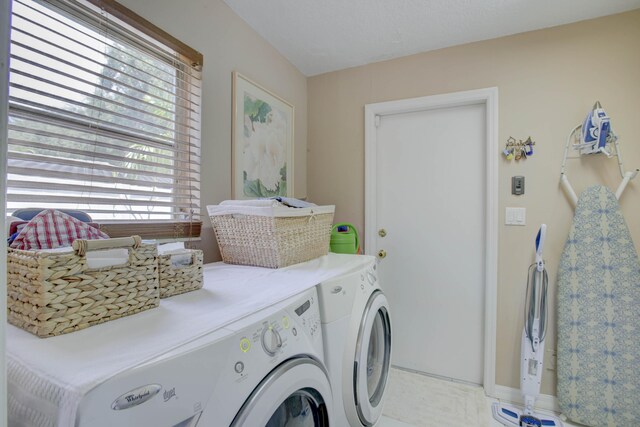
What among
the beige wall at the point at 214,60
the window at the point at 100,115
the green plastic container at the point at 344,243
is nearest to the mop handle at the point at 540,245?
the green plastic container at the point at 344,243

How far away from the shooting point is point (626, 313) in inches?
65.2

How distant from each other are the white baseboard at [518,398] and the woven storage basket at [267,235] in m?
1.62

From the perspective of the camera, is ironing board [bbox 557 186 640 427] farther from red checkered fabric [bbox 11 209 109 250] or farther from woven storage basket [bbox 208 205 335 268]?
red checkered fabric [bbox 11 209 109 250]

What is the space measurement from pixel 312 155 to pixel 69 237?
1.98 meters

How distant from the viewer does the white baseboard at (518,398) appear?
1856 mm

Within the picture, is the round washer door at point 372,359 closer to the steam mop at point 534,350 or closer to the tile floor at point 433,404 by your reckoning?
the tile floor at point 433,404

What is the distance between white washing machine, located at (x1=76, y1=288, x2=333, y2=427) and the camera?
0.43m

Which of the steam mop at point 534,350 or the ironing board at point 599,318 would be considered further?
the steam mop at point 534,350

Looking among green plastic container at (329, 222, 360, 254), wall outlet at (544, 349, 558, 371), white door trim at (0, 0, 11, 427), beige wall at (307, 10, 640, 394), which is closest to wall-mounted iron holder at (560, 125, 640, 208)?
beige wall at (307, 10, 640, 394)

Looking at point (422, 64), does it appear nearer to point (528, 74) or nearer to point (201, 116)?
point (528, 74)

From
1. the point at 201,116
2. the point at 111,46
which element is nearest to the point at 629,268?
the point at 201,116

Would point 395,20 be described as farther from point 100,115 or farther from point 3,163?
point 3,163

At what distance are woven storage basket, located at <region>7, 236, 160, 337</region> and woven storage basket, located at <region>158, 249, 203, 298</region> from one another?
13 cm

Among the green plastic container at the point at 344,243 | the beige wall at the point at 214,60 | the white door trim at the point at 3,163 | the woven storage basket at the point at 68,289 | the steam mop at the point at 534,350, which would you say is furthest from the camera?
the green plastic container at the point at 344,243
